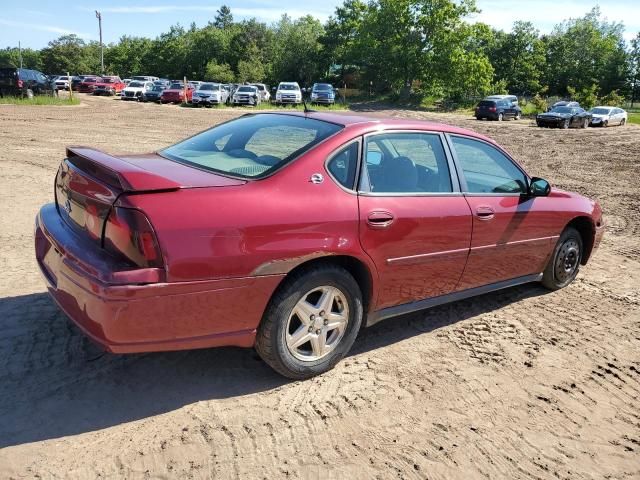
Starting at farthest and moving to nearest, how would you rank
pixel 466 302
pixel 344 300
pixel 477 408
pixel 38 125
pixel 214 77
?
pixel 214 77
pixel 38 125
pixel 466 302
pixel 344 300
pixel 477 408

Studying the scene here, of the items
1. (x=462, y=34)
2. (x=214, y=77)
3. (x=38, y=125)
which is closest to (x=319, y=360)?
(x=38, y=125)

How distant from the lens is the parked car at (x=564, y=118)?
31391 mm

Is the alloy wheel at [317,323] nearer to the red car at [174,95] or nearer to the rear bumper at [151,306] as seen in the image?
the rear bumper at [151,306]

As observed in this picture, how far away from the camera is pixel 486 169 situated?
450cm

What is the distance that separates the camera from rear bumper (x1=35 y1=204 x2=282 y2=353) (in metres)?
2.69

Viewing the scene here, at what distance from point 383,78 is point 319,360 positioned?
59.7 m

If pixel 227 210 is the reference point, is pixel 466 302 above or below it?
below

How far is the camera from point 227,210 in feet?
9.41

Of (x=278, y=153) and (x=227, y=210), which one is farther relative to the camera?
(x=278, y=153)

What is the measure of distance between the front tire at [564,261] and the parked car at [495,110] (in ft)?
111

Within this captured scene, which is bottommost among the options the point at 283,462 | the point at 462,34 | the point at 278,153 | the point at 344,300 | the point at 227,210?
the point at 283,462

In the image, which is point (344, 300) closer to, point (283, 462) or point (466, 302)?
point (283, 462)

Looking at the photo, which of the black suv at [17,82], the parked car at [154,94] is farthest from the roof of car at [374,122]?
the parked car at [154,94]

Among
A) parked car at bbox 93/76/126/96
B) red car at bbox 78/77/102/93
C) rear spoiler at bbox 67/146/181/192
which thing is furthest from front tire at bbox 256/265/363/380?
red car at bbox 78/77/102/93
